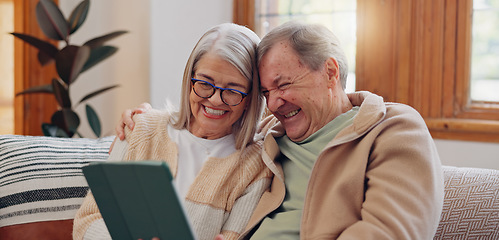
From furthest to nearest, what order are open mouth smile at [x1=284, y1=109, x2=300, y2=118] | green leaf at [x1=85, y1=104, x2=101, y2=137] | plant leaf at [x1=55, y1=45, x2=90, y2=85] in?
1. green leaf at [x1=85, y1=104, x2=101, y2=137]
2. plant leaf at [x1=55, y1=45, x2=90, y2=85]
3. open mouth smile at [x1=284, y1=109, x2=300, y2=118]

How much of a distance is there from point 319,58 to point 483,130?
149 cm

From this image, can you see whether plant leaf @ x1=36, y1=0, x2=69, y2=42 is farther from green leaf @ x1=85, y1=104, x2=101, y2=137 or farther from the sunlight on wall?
the sunlight on wall

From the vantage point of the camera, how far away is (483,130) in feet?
8.84

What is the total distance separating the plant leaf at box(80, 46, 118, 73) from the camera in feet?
10.1

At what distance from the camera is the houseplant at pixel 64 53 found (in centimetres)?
299

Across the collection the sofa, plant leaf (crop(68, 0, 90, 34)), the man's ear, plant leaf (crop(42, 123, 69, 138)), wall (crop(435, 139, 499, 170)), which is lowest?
wall (crop(435, 139, 499, 170))

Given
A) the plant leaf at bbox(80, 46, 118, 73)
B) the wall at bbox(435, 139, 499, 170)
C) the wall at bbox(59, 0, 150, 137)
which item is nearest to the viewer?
the wall at bbox(435, 139, 499, 170)

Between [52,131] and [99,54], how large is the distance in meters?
0.49

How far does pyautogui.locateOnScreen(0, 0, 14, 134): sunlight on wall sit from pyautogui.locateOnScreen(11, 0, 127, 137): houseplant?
84 centimetres

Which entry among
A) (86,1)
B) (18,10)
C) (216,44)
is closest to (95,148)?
(216,44)

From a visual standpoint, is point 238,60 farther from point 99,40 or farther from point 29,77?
point 29,77

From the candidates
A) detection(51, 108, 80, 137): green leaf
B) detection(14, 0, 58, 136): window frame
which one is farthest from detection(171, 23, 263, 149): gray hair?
detection(14, 0, 58, 136): window frame

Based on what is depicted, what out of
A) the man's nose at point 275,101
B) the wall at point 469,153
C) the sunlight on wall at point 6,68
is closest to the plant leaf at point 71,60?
the sunlight on wall at point 6,68

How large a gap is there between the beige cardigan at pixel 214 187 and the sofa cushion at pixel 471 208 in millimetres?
510
